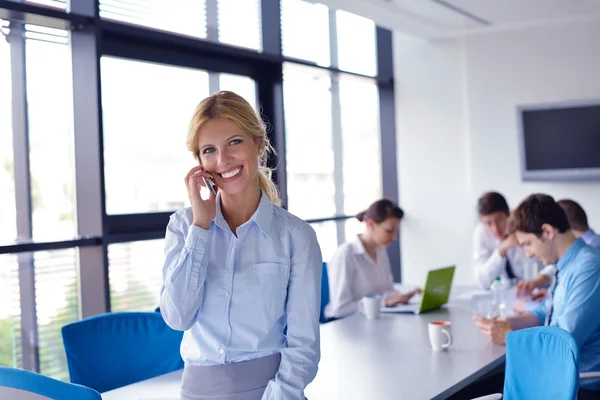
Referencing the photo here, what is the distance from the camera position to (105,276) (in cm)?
381

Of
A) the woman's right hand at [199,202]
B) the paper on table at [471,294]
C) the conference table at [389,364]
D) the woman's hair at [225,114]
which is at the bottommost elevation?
the conference table at [389,364]

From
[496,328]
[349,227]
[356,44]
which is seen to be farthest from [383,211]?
[356,44]

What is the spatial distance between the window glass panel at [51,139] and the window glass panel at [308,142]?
2139mm

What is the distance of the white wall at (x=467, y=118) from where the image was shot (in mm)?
6223

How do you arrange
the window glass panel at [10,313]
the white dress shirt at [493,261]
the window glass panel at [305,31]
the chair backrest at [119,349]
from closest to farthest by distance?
1. the chair backrest at [119,349]
2. the window glass panel at [10,313]
3. the white dress shirt at [493,261]
4. the window glass panel at [305,31]

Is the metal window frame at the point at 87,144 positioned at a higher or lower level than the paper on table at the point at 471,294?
higher

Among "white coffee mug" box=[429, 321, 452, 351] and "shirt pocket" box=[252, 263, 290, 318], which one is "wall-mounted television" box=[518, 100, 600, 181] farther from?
"shirt pocket" box=[252, 263, 290, 318]

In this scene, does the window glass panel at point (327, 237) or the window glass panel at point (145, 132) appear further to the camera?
the window glass panel at point (327, 237)

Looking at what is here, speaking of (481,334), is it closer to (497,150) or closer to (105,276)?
(105,276)

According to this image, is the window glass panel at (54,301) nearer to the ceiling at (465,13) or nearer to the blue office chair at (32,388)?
the blue office chair at (32,388)

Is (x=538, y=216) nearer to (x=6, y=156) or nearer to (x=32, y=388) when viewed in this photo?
(x=32, y=388)

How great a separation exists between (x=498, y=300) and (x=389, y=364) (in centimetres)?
149

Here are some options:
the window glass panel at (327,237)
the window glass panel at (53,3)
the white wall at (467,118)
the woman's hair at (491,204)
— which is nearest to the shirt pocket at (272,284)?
the window glass panel at (53,3)

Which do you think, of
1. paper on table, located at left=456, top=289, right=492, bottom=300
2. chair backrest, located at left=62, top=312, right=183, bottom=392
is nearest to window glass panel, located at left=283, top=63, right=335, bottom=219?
paper on table, located at left=456, top=289, right=492, bottom=300
